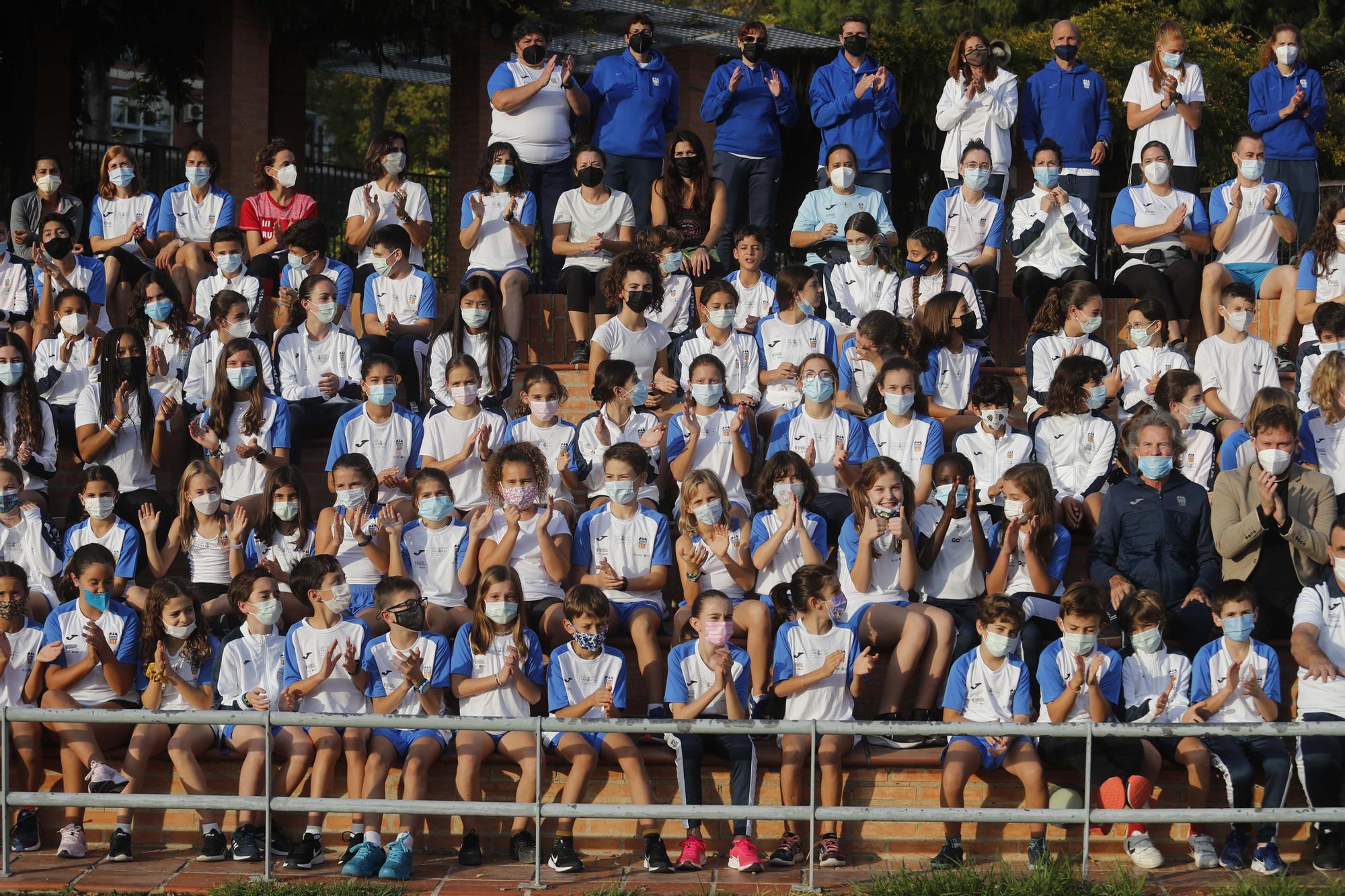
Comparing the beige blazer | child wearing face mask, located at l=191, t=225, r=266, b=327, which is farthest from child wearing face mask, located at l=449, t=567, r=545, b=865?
child wearing face mask, located at l=191, t=225, r=266, b=327

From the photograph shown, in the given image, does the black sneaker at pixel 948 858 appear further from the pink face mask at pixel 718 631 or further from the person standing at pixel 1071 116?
the person standing at pixel 1071 116

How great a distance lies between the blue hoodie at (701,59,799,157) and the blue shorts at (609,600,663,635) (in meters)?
4.80

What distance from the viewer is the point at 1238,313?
36.9 feet

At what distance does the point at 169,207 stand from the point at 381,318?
79.8 inches

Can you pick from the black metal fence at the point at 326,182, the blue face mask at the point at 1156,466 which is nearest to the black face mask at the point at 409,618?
the blue face mask at the point at 1156,466

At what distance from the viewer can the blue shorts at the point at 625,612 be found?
9516mm

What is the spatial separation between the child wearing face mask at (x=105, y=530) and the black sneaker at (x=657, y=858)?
10.9 ft

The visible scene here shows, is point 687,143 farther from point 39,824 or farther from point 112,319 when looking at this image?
point 39,824

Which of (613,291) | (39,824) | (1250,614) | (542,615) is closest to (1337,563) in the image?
(1250,614)

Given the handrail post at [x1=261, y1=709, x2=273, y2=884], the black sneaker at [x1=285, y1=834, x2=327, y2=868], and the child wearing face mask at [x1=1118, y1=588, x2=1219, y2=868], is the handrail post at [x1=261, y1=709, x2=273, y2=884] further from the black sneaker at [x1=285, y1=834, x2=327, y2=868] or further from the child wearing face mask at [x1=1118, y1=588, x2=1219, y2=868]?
the child wearing face mask at [x1=1118, y1=588, x2=1219, y2=868]

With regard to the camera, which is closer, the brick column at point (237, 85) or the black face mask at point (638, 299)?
the black face mask at point (638, 299)

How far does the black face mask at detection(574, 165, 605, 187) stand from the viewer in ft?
41.3

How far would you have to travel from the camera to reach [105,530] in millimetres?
9961

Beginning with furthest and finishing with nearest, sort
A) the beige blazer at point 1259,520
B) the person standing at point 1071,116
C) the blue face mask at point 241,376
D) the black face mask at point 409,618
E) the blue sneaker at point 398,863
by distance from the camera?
the person standing at point 1071,116 → the blue face mask at point 241,376 → the beige blazer at point 1259,520 → the black face mask at point 409,618 → the blue sneaker at point 398,863
